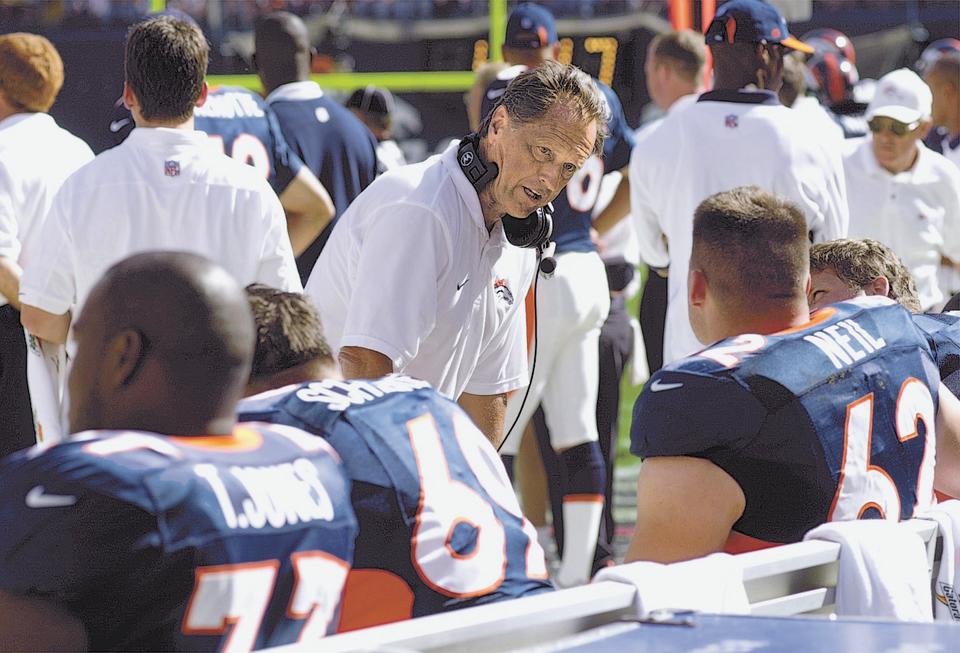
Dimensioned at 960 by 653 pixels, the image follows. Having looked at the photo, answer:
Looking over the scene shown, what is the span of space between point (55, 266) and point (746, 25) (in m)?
2.39

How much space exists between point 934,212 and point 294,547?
4.60m

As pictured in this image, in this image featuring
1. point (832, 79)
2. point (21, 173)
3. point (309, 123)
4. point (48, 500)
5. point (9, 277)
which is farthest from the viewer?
point (832, 79)

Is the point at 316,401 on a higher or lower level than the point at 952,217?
higher

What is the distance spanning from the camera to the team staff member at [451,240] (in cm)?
284

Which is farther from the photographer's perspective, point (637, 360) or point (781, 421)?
point (637, 360)

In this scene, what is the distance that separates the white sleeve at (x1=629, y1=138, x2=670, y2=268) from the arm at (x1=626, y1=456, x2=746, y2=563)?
263 centimetres

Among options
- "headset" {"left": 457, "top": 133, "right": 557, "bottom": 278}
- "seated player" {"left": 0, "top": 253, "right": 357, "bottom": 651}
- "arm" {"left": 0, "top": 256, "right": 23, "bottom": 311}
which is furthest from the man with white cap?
"seated player" {"left": 0, "top": 253, "right": 357, "bottom": 651}

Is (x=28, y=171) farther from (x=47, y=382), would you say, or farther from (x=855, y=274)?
(x=855, y=274)

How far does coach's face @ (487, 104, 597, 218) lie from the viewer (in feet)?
9.50

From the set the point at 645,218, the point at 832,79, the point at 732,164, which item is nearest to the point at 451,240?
the point at 732,164

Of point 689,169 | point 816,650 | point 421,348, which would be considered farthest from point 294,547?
point 689,169

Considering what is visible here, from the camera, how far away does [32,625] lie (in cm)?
157

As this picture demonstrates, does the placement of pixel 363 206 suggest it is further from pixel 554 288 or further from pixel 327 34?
pixel 327 34

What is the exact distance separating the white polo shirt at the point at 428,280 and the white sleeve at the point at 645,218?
1808mm
